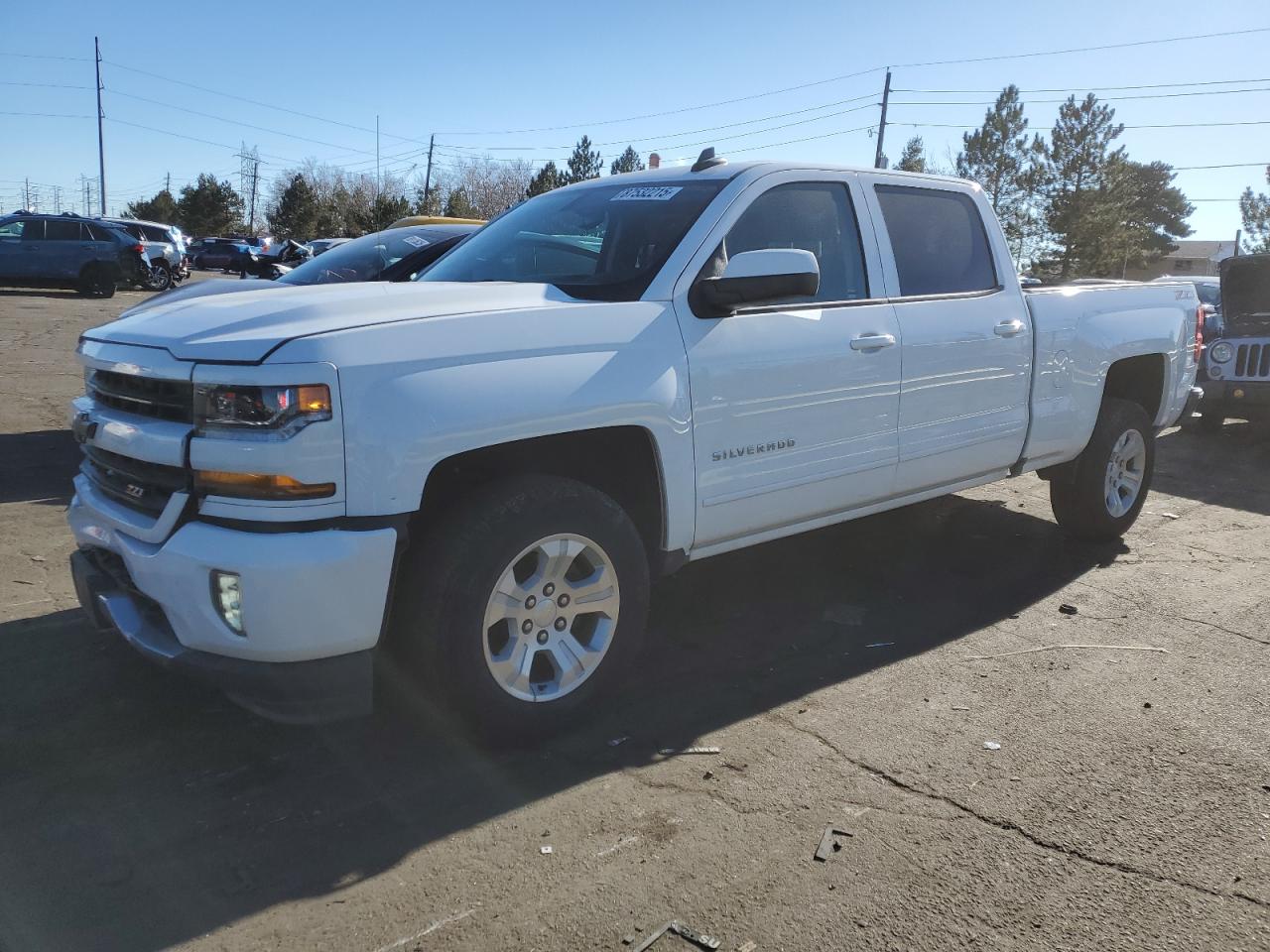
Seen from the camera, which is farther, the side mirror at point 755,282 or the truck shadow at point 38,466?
the truck shadow at point 38,466

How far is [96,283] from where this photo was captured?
2381 cm

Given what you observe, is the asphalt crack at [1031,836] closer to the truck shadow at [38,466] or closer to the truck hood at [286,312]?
the truck hood at [286,312]

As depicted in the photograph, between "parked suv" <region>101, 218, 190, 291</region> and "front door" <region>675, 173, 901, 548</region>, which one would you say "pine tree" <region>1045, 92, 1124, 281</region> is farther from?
"front door" <region>675, 173, 901, 548</region>

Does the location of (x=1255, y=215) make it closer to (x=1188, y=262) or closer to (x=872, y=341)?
(x=1188, y=262)

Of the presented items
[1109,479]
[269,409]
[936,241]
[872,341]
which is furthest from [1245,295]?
[269,409]

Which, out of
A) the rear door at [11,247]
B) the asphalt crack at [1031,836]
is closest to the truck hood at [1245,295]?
the asphalt crack at [1031,836]

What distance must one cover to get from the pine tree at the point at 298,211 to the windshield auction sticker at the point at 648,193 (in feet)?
196

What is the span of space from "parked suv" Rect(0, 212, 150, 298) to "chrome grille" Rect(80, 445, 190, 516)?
23.6 metres

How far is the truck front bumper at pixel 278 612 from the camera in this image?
2.71 meters

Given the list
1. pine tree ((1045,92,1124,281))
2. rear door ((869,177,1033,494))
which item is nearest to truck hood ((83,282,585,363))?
rear door ((869,177,1033,494))

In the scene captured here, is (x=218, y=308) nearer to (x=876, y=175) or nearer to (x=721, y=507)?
(x=721, y=507)

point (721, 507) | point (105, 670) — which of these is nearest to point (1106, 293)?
point (721, 507)

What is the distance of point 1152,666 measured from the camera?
419cm

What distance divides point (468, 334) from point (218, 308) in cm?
90
